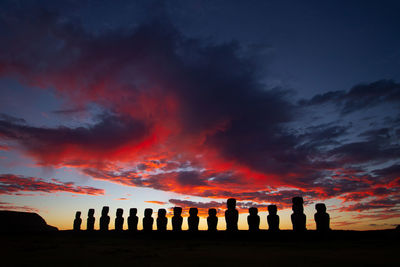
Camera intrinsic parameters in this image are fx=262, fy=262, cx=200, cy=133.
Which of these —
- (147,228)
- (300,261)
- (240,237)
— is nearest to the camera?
(300,261)

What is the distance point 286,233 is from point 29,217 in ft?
244

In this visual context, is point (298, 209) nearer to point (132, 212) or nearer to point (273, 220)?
point (273, 220)

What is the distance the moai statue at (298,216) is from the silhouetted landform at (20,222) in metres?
58.5

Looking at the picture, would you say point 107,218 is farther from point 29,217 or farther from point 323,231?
point 29,217

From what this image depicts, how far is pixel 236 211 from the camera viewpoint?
835 inches

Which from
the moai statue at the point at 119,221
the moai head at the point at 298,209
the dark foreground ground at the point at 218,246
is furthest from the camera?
the moai statue at the point at 119,221

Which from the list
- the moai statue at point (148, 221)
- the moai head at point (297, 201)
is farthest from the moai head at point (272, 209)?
the moai statue at point (148, 221)

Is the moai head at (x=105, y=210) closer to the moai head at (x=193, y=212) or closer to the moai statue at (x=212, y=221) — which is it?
the moai head at (x=193, y=212)

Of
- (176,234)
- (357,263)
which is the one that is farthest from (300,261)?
(176,234)

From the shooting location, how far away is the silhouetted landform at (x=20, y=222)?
2206 inches

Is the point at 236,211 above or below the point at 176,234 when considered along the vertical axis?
above

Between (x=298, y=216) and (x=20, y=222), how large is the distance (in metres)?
67.4

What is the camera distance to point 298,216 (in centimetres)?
1805

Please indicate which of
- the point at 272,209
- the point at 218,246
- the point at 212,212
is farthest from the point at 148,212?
the point at 218,246
